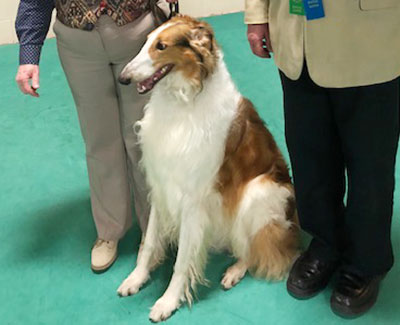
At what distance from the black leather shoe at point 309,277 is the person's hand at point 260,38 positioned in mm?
908

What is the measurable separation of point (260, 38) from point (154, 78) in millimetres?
383

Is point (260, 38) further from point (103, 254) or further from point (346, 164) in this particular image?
point (103, 254)

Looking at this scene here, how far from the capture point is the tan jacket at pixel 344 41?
1.37 metres

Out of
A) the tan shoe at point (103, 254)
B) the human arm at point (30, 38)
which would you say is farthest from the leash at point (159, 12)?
the tan shoe at point (103, 254)

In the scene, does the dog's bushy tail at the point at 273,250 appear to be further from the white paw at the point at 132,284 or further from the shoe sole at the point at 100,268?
the shoe sole at the point at 100,268

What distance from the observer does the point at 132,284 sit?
84.0 inches

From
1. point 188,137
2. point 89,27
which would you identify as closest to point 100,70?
point 89,27


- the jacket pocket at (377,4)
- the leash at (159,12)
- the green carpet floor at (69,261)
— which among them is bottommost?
the green carpet floor at (69,261)

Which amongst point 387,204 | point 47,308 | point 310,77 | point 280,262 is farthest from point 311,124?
point 47,308

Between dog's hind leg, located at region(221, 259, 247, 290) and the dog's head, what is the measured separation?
2.92 feet

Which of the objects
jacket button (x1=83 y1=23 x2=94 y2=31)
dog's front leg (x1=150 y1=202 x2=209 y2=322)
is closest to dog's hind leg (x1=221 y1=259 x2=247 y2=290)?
dog's front leg (x1=150 y1=202 x2=209 y2=322)

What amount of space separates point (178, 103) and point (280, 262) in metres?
0.84

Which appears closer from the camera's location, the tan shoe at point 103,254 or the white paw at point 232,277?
the white paw at point 232,277

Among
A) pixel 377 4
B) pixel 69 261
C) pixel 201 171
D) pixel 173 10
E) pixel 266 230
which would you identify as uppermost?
pixel 377 4
